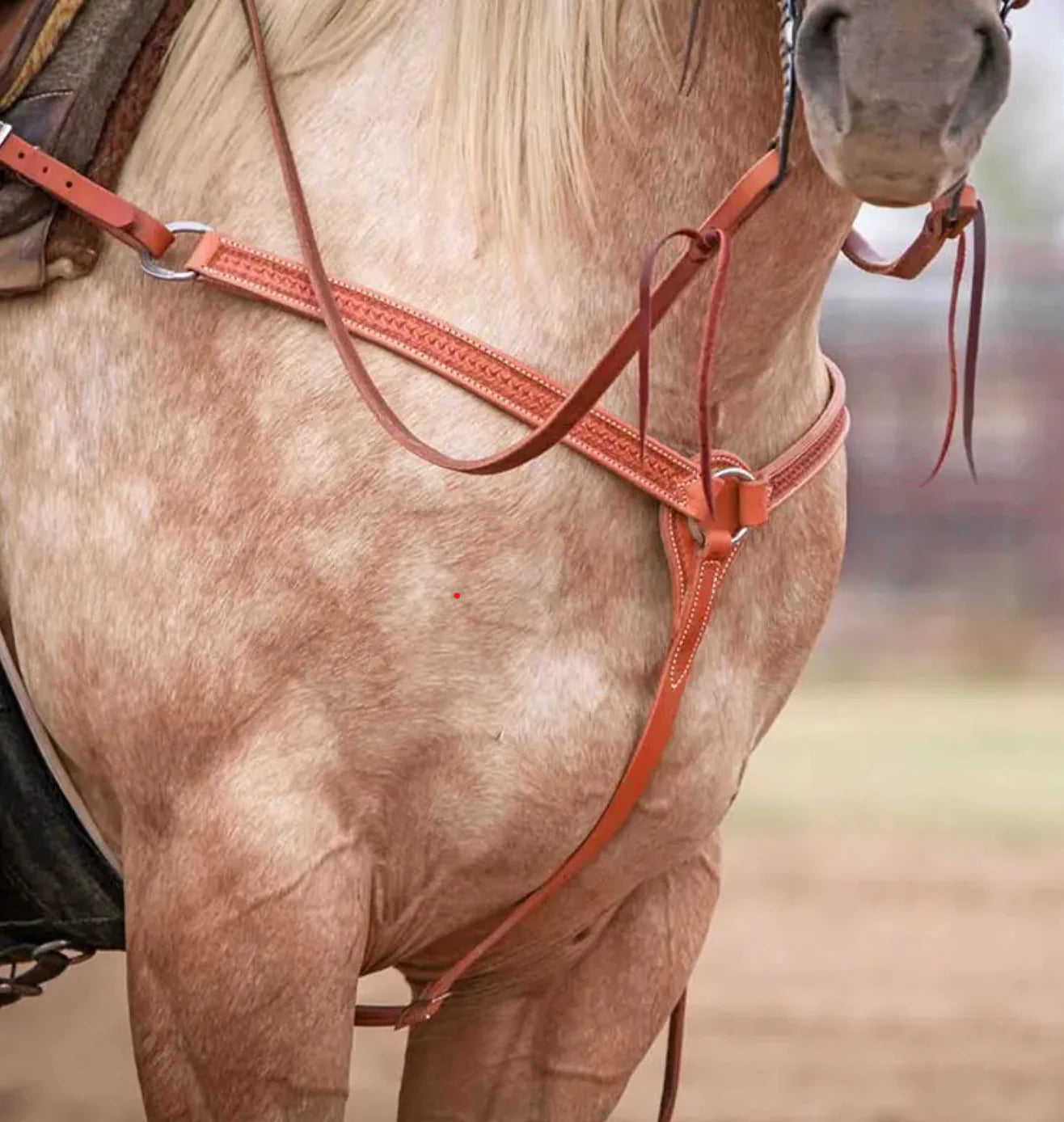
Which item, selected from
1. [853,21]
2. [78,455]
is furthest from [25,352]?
[853,21]

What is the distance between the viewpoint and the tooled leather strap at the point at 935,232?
6.66 feet

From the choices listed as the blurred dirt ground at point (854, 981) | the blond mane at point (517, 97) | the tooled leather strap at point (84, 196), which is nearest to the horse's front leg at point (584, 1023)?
the blond mane at point (517, 97)

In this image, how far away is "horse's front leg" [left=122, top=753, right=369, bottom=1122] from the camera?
202cm

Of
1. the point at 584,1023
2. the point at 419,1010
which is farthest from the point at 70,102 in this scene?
the point at 584,1023

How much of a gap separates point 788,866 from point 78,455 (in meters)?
4.70

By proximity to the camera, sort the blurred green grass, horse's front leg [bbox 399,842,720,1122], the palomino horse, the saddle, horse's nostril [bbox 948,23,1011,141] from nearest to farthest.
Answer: horse's nostril [bbox 948,23,1011,141] < the palomino horse < the saddle < horse's front leg [bbox 399,842,720,1122] < the blurred green grass

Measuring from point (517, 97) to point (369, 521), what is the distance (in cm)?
47

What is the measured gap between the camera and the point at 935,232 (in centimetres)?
208

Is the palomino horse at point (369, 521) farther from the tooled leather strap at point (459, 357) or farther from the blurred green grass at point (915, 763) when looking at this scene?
the blurred green grass at point (915, 763)

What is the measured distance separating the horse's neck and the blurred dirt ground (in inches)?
107

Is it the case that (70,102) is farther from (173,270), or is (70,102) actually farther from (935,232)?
(935,232)

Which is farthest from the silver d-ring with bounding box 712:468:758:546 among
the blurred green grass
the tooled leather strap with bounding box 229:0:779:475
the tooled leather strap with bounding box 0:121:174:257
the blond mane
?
the blurred green grass

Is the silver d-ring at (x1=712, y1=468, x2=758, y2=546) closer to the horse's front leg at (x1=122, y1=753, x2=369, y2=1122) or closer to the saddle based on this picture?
the horse's front leg at (x1=122, y1=753, x2=369, y2=1122)

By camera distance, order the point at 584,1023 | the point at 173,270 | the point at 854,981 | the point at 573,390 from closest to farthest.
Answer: the point at 573,390 → the point at 173,270 → the point at 584,1023 → the point at 854,981
